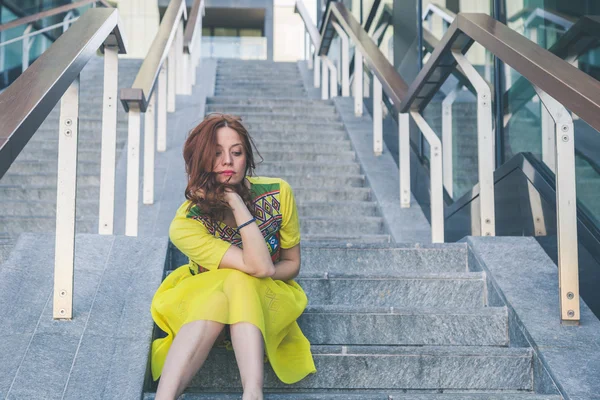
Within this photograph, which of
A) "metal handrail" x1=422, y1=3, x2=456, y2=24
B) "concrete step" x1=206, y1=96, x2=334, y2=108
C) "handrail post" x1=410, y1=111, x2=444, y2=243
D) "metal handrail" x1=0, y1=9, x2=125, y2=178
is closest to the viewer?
"metal handrail" x1=0, y1=9, x2=125, y2=178

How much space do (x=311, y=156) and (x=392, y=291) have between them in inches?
103

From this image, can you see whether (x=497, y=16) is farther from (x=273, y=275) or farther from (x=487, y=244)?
(x=273, y=275)

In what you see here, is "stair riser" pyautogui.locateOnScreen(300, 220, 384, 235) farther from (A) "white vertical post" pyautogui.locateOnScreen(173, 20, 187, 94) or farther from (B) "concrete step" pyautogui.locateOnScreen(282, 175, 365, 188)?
(A) "white vertical post" pyautogui.locateOnScreen(173, 20, 187, 94)

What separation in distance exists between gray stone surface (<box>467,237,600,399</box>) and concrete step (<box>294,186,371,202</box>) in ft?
5.75

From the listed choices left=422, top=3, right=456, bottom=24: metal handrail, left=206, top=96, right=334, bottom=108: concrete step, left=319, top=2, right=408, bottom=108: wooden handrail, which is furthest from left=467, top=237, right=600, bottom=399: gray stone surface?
left=206, top=96, right=334, bottom=108: concrete step

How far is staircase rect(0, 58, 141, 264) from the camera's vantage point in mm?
3885

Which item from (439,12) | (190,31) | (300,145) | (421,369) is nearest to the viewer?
(421,369)

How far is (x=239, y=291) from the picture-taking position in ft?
6.40

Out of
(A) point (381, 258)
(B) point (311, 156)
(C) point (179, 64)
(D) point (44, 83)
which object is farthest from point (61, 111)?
(C) point (179, 64)

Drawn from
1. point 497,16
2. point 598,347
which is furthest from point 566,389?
point 497,16

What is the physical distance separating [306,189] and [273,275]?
244cm

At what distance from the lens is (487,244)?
2799mm

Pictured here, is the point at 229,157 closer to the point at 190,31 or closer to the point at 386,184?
the point at 386,184

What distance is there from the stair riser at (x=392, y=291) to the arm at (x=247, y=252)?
2.13 ft
